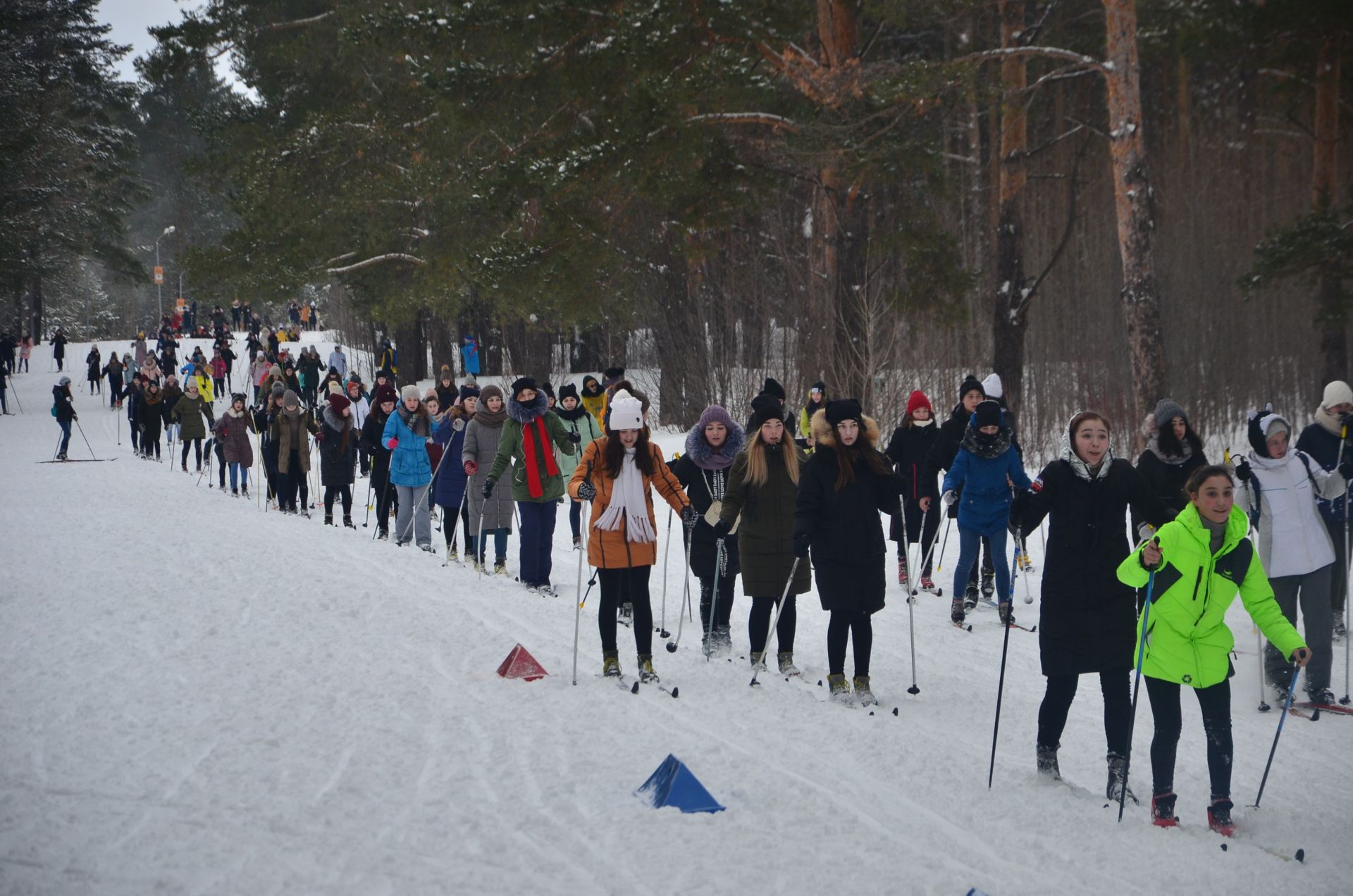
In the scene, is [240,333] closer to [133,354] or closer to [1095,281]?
[133,354]

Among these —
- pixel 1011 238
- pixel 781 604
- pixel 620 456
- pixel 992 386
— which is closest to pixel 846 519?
pixel 781 604

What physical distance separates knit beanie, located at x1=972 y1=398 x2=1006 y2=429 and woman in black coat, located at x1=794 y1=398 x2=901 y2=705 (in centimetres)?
232

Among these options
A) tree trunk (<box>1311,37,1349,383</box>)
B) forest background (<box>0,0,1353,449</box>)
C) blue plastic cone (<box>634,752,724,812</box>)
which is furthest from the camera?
tree trunk (<box>1311,37,1349,383</box>)

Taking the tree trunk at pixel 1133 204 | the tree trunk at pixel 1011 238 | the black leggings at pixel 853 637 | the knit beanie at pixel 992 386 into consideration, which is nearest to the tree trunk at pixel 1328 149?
the tree trunk at pixel 1011 238

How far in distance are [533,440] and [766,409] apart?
3321 millimetres

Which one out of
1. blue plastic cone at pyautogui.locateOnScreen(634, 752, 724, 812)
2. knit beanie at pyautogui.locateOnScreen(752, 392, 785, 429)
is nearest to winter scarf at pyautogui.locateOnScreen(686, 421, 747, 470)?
knit beanie at pyautogui.locateOnScreen(752, 392, 785, 429)

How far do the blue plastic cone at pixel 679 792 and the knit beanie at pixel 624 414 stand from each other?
2624 millimetres

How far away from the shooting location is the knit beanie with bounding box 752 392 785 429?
756 centimetres

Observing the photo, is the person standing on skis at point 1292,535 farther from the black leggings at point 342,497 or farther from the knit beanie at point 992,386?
the black leggings at point 342,497

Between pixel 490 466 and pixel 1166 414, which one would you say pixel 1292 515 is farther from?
pixel 490 466

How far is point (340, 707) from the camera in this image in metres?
6.51

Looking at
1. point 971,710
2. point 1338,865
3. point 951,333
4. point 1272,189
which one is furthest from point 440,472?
point 1272,189

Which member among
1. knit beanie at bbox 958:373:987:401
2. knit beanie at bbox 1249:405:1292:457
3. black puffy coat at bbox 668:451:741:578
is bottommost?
black puffy coat at bbox 668:451:741:578

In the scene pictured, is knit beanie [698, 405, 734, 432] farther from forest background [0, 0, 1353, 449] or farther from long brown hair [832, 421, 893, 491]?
forest background [0, 0, 1353, 449]
